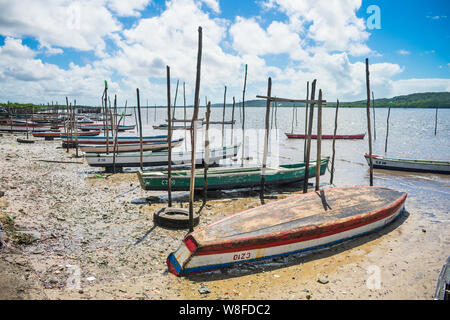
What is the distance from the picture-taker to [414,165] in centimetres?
2033

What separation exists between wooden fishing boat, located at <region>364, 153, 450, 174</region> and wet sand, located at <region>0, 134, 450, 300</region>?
32.0 feet

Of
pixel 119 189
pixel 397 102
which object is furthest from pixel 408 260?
pixel 397 102

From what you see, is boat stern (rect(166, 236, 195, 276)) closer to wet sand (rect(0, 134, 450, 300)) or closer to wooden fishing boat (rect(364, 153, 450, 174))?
wet sand (rect(0, 134, 450, 300))

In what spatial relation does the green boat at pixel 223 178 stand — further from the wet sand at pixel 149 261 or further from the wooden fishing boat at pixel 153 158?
the wooden fishing boat at pixel 153 158

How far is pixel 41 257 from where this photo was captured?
22.0 ft

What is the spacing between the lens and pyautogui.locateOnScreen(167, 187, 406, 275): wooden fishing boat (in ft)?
21.8

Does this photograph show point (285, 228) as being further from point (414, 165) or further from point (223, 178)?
point (414, 165)

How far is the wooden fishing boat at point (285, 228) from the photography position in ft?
21.8

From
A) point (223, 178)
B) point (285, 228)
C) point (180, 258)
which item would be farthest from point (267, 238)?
point (223, 178)

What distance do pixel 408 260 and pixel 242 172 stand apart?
321 inches

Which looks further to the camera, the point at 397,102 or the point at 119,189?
the point at 397,102

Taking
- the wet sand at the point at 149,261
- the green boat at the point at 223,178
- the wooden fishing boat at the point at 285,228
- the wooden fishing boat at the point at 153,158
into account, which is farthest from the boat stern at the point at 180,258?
the wooden fishing boat at the point at 153,158

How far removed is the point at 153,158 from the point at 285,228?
13490 mm

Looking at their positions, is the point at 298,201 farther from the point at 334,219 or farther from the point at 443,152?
the point at 443,152
